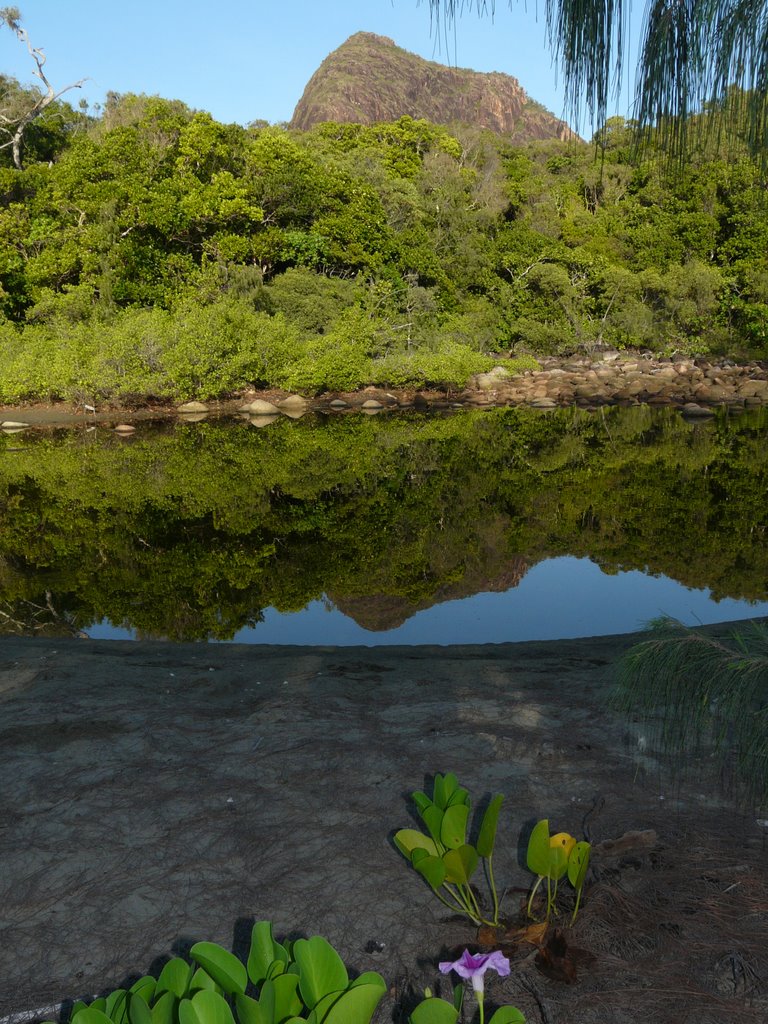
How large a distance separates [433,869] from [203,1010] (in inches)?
36.1

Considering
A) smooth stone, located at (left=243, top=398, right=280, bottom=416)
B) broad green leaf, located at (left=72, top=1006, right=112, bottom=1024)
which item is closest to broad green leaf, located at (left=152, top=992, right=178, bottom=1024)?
broad green leaf, located at (left=72, top=1006, right=112, bottom=1024)

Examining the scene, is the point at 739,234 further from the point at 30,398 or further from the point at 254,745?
the point at 254,745

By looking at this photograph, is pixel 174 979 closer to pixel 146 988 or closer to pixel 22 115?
pixel 146 988

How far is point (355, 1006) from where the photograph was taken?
1859mm

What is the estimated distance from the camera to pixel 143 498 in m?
12.1

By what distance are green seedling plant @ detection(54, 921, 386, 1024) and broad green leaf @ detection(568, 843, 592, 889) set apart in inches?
34.6

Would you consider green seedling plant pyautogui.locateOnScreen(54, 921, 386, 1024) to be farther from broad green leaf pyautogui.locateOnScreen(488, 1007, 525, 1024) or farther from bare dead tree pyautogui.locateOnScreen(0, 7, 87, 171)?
bare dead tree pyautogui.locateOnScreen(0, 7, 87, 171)

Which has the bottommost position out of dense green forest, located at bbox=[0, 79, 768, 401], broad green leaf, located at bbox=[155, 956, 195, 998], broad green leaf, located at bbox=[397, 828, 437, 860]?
broad green leaf, located at bbox=[397, 828, 437, 860]

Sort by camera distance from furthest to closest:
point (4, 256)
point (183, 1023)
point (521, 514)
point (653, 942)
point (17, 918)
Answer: point (4, 256) → point (521, 514) → point (17, 918) → point (653, 942) → point (183, 1023)

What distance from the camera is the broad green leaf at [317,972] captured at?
1.95 m

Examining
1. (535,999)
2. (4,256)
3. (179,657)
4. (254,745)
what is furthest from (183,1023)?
(4,256)

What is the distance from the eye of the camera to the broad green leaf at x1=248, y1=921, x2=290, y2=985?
2043 millimetres

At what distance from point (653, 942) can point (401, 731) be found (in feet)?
5.85

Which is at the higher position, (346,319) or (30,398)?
(346,319)
